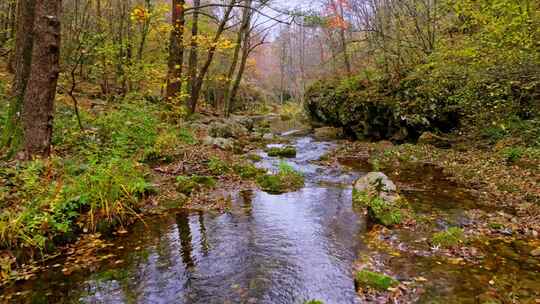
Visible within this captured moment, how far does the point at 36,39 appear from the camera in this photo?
7020 mm

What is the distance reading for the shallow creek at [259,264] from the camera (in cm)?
468

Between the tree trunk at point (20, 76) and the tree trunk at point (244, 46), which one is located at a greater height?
the tree trunk at point (244, 46)

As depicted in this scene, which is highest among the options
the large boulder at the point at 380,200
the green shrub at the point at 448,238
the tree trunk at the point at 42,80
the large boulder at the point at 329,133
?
the tree trunk at the point at 42,80

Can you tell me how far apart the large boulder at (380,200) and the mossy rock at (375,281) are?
235 centimetres

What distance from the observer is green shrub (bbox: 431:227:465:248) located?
591cm

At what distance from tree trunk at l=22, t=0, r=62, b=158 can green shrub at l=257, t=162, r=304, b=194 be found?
5.31 meters

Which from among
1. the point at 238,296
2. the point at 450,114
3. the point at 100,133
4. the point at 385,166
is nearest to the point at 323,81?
the point at 450,114

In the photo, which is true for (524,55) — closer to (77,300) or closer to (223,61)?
(77,300)

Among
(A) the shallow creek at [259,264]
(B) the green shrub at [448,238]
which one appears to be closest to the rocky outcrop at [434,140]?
(A) the shallow creek at [259,264]

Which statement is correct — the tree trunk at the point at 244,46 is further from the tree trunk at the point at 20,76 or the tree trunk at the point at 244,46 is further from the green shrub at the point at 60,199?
the green shrub at the point at 60,199

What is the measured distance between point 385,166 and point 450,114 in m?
4.65

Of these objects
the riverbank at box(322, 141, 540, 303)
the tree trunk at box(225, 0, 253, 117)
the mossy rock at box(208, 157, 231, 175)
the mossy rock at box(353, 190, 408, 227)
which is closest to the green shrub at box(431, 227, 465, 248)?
the riverbank at box(322, 141, 540, 303)

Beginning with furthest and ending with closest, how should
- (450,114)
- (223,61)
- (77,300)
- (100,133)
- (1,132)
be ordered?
(223,61) → (450,114) → (100,133) → (1,132) → (77,300)

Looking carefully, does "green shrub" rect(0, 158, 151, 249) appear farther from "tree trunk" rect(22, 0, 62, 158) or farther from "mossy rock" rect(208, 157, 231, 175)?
"mossy rock" rect(208, 157, 231, 175)
